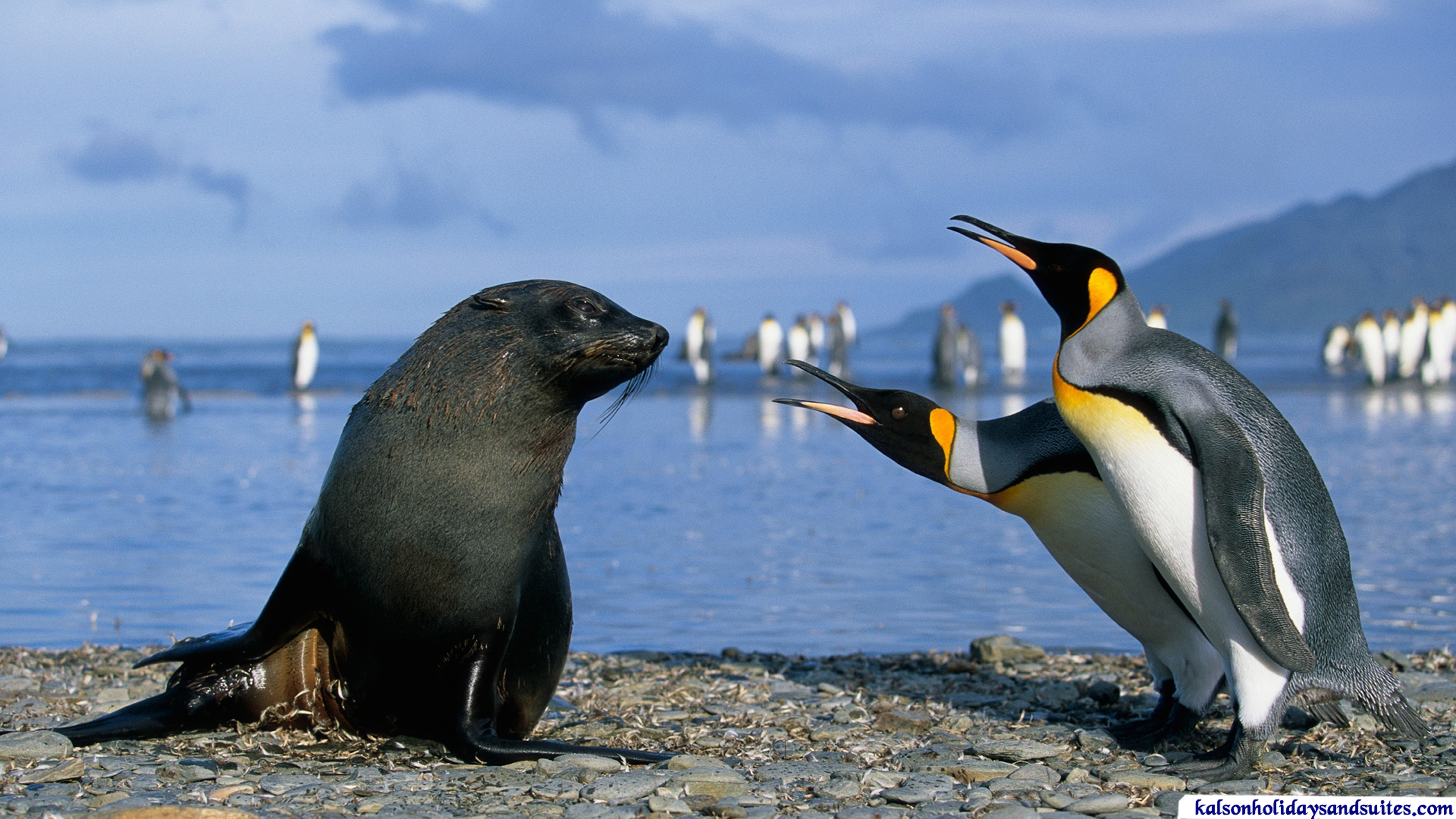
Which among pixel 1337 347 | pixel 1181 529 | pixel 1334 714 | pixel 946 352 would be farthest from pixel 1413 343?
pixel 1181 529

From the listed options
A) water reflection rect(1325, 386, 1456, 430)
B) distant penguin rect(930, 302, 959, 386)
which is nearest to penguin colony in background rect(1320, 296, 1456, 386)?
water reflection rect(1325, 386, 1456, 430)

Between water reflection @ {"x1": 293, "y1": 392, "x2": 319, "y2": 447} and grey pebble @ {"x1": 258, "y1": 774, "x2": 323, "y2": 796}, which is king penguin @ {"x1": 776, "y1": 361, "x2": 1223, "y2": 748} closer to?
grey pebble @ {"x1": 258, "y1": 774, "x2": 323, "y2": 796}

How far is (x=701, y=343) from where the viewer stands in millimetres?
34812

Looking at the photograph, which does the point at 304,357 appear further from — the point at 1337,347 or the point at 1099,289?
the point at 1337,347

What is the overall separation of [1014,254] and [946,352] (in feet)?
94.0

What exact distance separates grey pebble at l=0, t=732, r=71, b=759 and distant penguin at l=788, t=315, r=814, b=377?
33.1 m

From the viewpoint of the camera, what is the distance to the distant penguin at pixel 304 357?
98.7 ft

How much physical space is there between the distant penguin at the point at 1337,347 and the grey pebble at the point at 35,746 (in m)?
42.4

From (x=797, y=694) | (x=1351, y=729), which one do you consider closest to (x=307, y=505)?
(x=797, y=694)

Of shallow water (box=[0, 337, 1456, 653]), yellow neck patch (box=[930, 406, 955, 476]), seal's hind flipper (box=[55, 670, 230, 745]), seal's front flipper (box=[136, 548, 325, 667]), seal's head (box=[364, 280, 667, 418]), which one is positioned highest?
seal's head (box=[364, 280, 667, 418])

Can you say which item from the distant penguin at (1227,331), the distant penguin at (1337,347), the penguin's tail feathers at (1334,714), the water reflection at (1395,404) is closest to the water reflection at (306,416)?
the penguin's tail feathers at (1334,714)

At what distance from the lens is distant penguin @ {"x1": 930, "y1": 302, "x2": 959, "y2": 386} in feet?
106

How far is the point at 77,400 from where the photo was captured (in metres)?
28.2

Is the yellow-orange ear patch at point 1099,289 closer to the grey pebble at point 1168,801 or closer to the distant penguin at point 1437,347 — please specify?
the grey pebble at point 1168,801
